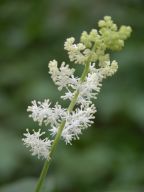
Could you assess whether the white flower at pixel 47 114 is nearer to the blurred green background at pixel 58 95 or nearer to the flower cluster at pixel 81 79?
the flower cluster at pixel 81 79

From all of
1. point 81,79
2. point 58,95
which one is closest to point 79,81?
point 81,79

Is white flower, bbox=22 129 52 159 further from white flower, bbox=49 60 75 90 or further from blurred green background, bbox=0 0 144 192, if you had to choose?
blurred green background, bbox=0 0 144 192

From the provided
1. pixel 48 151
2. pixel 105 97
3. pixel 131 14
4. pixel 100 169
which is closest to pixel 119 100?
pixel 105 97

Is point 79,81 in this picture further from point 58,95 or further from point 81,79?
point 58,95

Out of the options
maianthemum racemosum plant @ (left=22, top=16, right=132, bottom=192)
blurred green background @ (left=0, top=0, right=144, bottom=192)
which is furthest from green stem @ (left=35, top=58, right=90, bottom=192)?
blurred green background @ (left=0, top=0, right=144, bottom=192)

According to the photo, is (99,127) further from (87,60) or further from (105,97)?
(87,60)

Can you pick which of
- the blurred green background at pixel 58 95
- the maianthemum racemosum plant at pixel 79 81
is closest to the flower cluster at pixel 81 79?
the maianthemum racemosum plant at pixel 79 81
